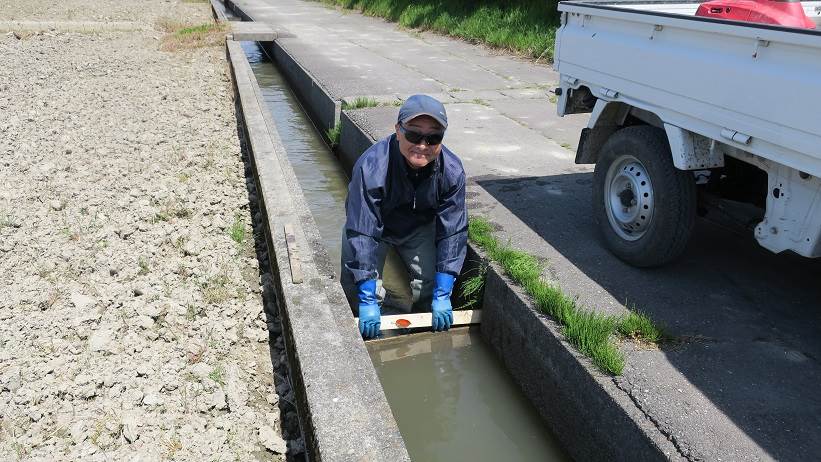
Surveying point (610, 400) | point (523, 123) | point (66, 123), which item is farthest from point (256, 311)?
point (66, 123)

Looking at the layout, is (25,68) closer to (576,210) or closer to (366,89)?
(366,89)

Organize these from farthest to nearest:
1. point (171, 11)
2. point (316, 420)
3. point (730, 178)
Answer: point (171, 11)
point (730, 178)
point (316, 420)

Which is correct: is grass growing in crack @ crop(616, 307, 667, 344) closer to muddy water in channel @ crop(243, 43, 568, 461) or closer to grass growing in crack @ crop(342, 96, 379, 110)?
muddy water in channel @ crop(243, 43, 568, 461)

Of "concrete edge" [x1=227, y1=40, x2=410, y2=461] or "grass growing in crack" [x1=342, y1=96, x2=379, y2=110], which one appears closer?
"concrete edge" [x1=227, y1=40, x2=410, y2=461]

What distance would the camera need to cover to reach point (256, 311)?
4.13 m

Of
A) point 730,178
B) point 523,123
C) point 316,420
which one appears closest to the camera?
point 316,420

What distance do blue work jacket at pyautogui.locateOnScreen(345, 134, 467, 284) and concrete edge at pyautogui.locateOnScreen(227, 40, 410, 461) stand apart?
1.04 feet

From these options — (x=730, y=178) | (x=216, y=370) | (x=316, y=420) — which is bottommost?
(x=216, y=370)

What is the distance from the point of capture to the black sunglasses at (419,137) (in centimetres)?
361

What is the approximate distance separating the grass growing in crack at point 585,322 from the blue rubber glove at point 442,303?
1.26 ft

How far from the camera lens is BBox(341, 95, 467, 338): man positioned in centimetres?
365

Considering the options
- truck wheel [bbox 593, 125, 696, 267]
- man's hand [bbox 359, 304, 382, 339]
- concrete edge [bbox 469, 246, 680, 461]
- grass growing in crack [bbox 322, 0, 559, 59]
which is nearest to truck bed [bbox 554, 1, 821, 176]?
truck wheel [bbox 593, 125, 696, 267]

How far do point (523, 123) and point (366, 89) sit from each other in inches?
108

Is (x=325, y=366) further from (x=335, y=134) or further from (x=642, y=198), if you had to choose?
(x=335, y=134)
